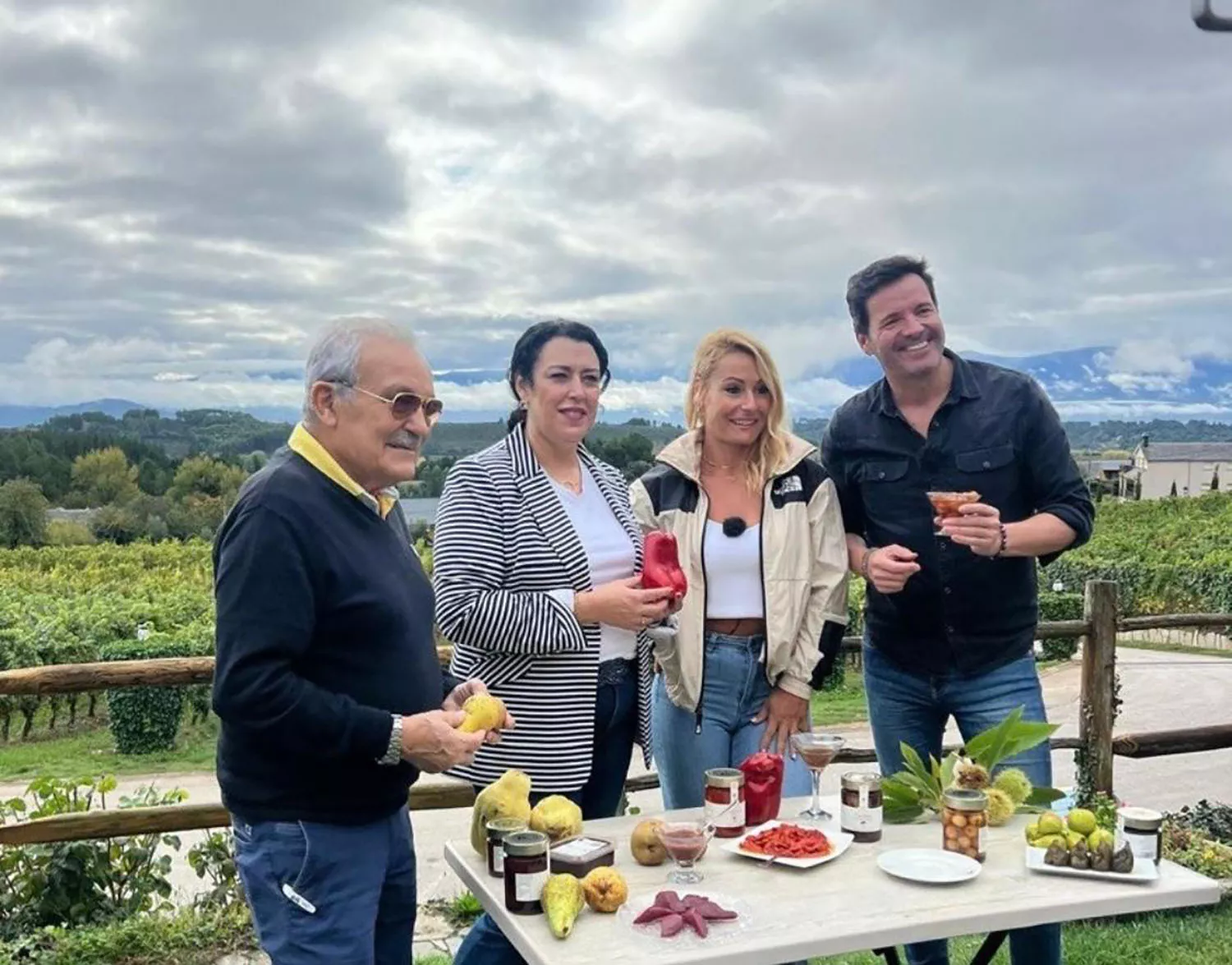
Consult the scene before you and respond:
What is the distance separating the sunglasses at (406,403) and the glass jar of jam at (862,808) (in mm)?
1249

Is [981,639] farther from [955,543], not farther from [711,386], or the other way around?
[711,386]

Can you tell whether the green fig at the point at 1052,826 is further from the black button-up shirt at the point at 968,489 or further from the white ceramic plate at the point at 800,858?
the black button-up shirt at the point at 968,489

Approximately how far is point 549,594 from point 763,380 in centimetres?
89

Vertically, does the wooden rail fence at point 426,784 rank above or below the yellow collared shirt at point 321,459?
below

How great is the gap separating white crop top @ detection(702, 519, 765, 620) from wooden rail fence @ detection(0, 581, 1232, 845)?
757 millimetres

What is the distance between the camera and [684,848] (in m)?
2.26

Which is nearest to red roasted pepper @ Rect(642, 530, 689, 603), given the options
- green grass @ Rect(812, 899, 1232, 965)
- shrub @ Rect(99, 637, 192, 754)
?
green grass @ Rect(812, 899, 1232, 965)

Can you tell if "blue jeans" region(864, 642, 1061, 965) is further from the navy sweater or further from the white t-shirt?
the navy sweater

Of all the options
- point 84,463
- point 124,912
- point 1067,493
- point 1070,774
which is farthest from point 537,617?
point 84,463

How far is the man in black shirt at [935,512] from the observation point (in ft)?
10.2

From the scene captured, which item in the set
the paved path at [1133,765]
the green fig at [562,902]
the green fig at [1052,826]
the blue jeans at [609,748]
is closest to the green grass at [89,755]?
the paved path at [1133,765]

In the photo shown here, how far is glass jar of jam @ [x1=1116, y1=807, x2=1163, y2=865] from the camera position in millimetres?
2359

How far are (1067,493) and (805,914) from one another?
62.4 inches

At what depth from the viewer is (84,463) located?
30359 millimetres
